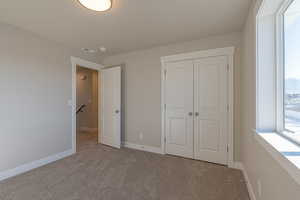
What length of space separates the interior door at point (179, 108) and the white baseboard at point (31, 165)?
2.10 metres

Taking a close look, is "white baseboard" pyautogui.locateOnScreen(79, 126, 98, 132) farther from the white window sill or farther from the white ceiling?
the white window sill

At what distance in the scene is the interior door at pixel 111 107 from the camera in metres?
3.43

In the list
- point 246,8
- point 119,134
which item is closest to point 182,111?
point 119,134

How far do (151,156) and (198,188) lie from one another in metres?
1.21

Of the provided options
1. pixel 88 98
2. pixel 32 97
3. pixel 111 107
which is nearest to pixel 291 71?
pixel 111 107

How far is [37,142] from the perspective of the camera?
2.51m

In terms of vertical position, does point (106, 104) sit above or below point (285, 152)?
above

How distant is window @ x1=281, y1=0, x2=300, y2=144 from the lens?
40.7 inches

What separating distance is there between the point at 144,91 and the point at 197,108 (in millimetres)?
1207

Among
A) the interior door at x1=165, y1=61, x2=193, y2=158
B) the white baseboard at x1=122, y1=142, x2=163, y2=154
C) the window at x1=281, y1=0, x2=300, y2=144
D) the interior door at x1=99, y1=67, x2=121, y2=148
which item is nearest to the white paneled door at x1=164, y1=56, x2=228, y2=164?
the interior door at x1=165, y1=61, x2=193, y2=158

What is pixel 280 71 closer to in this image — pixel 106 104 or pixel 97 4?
pixel 97 4

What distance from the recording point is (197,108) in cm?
275

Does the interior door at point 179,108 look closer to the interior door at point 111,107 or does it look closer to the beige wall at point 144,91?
the beige wall at point 144,91

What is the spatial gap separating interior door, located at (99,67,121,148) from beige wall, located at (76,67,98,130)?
200cm
